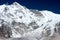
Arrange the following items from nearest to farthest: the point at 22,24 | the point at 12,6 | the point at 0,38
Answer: the point at 0,38 < the point at 22,24 < the point at 12,6

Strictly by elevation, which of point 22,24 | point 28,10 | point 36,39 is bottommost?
point 36,39

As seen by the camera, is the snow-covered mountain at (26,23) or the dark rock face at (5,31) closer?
the snow-covered mountain at (26,23)

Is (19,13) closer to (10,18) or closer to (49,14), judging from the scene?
(10,18)

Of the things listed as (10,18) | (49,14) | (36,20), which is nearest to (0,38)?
(10,18)

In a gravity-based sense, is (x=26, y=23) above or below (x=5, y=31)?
above

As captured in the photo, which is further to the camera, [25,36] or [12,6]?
[12,6]

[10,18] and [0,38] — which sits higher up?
[10,18]

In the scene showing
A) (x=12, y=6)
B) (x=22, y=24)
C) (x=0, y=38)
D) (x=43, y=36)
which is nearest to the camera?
(x=43, y=36)

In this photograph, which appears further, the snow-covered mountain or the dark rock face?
the dark rock face
